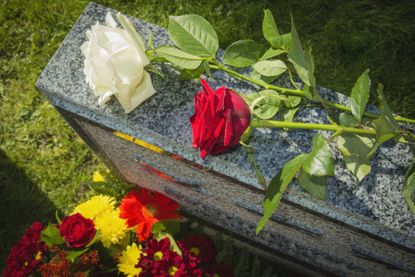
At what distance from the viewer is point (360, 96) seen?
1.09 meters

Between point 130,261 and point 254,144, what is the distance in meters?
0.73

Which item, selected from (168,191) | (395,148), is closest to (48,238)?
(168,191)

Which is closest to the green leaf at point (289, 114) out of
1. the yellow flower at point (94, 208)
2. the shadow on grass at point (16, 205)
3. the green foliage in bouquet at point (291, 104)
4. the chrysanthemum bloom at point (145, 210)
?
the green foliage in bouquet at point (291, 104)

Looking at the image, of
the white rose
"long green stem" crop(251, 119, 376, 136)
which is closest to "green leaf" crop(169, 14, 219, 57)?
the white rose

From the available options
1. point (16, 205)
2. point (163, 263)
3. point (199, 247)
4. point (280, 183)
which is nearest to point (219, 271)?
point (199, 247)

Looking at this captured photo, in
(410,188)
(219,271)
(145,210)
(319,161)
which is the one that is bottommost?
(219,271)

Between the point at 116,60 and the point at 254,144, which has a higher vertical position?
the point at 116,60

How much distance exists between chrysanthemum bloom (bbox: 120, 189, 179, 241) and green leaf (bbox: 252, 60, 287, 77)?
0.83 metres

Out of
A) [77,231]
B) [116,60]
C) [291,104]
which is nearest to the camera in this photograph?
[116,60]

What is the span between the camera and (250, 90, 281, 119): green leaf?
3.86 feet

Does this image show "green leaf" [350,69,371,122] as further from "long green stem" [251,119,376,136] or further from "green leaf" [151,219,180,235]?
"green leaf" [151,219,180,235]

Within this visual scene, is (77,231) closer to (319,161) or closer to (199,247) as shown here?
(199,247)

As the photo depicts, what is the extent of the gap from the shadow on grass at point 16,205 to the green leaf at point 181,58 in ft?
4.91

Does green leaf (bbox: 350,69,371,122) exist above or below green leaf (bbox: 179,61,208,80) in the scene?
below
